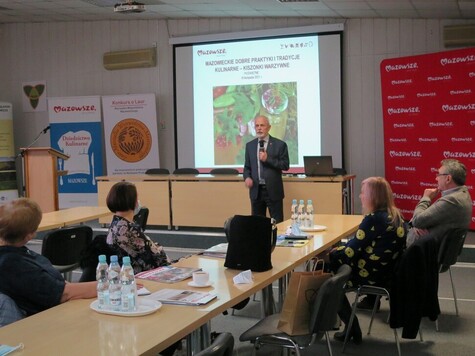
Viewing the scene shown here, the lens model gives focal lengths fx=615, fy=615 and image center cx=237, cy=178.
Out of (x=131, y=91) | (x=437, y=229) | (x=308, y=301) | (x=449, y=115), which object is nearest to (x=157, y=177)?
(x=131, y=91)

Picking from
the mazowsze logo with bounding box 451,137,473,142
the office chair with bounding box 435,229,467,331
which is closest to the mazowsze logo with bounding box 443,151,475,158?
the mazowsze logo with bounding box 451,137,473,142

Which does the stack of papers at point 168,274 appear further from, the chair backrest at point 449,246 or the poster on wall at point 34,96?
the poster on wall at point 34,96

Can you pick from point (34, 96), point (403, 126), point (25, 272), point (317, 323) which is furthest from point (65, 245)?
point (34, 96)

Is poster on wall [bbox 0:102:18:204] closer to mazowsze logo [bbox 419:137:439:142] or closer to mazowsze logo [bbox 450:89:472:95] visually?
mazowsze logo [bbox 419:137:439:142]

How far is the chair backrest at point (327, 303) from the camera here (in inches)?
113

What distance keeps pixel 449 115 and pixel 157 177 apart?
410 cm

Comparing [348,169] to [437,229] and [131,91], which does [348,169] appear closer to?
[131,91]

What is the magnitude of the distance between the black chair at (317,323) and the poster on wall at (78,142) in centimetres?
854

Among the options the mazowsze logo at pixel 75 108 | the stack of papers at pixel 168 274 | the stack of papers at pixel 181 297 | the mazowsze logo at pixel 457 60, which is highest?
the mazowsze logo at pixel 457 60

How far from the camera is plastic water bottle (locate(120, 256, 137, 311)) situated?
2.55m

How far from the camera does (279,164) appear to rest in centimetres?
716

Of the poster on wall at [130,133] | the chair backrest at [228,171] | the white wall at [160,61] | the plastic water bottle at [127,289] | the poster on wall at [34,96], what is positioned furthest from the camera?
the poster on wall at [34,96]

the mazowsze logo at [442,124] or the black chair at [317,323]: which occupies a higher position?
the mazowsze logo at [442,124]

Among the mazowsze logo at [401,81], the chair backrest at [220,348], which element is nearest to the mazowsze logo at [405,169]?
the mazowsze logo at [401,81]
